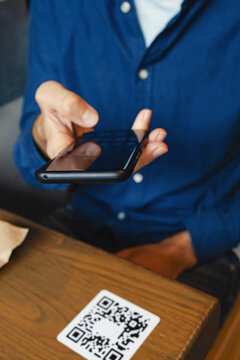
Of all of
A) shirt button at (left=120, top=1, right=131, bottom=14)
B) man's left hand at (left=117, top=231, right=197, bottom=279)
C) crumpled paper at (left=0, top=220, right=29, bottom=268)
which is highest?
shirt button at (left=120, top=1, right=131, bottom=14)

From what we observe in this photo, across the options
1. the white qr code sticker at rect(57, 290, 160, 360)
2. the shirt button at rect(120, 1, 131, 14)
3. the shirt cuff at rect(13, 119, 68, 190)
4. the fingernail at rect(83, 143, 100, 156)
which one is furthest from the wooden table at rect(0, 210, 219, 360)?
the shirt button at rect(120, 1, 131, 14)

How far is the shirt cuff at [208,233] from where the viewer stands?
34.3 inches

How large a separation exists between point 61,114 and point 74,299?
0.27m

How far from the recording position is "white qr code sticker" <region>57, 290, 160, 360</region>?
385 mm

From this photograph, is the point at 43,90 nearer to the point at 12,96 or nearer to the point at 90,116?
the point at 90,116

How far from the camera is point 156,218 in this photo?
90 centimetres

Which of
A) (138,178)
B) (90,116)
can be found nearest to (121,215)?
(138,178)

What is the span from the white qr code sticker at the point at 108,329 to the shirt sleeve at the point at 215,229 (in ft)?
1.51

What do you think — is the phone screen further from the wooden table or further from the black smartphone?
the wooden table

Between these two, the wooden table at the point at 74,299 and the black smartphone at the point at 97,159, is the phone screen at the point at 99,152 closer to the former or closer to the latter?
the black smartphone at the point at 97,159

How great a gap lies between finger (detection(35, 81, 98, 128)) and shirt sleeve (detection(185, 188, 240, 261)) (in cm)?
42

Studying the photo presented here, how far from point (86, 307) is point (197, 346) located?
4.8 inches

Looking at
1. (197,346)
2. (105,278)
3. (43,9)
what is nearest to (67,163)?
(105,278)

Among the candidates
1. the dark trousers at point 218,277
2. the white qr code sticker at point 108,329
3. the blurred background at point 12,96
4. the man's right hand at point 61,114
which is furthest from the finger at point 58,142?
the blurred background at point 12,96
